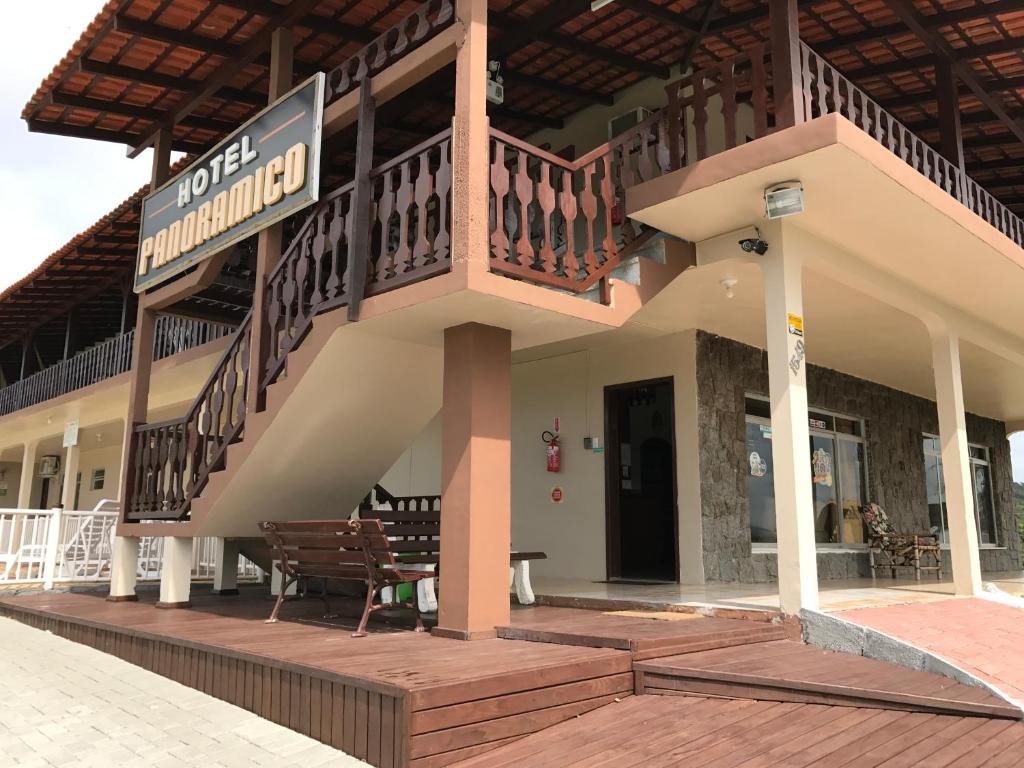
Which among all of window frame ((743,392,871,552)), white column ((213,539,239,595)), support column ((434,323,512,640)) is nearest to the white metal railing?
white column ((213,539,239,595))

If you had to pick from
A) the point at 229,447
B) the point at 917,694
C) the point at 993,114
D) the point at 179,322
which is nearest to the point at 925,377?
the point at 993,114

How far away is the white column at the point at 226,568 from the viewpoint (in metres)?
9.14

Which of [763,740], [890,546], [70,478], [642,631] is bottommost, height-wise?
[763,740]

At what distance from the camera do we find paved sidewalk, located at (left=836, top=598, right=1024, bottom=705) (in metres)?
4.38

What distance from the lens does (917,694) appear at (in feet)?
12.8

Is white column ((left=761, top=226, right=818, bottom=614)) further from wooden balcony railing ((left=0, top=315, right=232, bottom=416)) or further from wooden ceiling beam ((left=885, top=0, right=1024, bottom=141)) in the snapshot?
wooden balcony railing ((left=0, top=315, right=232, bottom=416))

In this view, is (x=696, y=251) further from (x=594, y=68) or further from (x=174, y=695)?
(x=174, y=695)

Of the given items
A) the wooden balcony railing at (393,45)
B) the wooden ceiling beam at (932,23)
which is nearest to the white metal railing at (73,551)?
the wooden balcony railing at (393,45)

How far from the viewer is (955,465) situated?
7789 mm

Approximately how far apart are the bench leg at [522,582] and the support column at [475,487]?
1.37 meters

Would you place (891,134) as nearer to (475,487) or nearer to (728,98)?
(728,98)

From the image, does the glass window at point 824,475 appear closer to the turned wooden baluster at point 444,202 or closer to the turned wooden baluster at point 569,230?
the turned wooden baluster at point 569,230

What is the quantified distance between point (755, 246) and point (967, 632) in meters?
2.95

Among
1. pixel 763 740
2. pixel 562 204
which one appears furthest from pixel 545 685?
pixel 562 204
